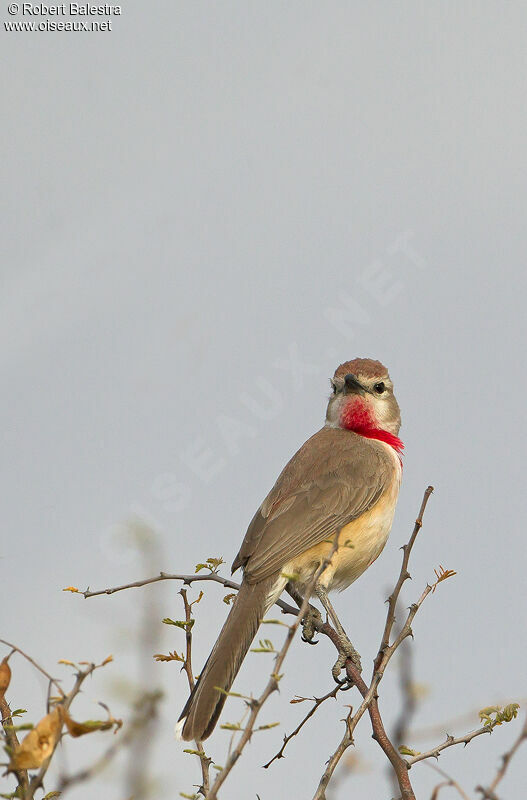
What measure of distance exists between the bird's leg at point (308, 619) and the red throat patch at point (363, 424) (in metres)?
1.67

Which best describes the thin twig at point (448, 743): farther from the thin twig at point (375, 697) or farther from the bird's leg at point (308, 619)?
the bird's leg at point (308, 619)

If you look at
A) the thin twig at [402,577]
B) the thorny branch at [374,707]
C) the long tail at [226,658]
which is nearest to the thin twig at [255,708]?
the thorny branch at [374,707]

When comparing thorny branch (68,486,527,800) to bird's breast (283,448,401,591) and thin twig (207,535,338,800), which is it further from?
bird's breast (283,448,401,591)

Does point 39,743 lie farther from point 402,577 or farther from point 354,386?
point 354,386

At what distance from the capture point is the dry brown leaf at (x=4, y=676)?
297 centimetres

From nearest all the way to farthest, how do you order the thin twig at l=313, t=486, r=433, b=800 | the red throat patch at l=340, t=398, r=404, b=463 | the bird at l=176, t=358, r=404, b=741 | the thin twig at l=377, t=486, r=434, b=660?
1. the thin twig at l=313, t=486, r=433, b=800
2. the thin twig at l=377, t=486, r=434, b=660
3. the bird at l=176, t=358, r=404, b=741
4. the red throat patch at l=340, t=398, r=404, b=463

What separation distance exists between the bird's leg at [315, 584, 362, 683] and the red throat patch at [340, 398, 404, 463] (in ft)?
5.04

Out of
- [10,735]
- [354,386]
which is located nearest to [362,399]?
[354,386]

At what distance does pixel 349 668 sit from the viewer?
4.41 metres

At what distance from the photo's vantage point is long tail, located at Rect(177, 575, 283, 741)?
4.78 meters

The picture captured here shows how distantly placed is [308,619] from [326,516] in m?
0.71

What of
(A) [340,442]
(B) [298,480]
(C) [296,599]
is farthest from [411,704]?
(A) [340,442]

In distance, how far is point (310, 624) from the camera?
596 cm

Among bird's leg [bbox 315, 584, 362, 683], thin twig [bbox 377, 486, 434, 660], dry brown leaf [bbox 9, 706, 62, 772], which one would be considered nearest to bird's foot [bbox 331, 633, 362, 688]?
bird's leg [bbox 315, 584, 362, 683]
